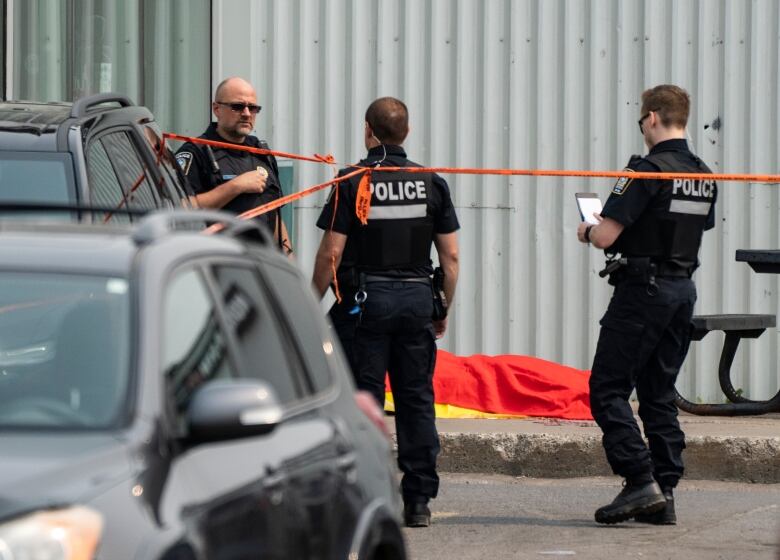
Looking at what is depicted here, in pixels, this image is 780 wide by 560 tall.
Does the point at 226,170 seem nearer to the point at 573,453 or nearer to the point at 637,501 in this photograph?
the point at 573,453

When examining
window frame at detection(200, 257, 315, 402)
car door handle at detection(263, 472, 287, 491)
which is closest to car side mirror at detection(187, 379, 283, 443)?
car door handle at detection(263, 472, 287, 491)

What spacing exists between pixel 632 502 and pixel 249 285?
3.99 m

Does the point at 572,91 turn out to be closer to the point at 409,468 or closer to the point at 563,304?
the point at 563,304

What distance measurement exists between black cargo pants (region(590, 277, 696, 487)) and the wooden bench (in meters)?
2.72

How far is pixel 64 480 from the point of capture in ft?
10.2

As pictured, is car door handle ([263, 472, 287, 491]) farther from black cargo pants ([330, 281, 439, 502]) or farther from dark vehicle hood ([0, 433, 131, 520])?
black cargo pants ([330, 281, 439, 502])

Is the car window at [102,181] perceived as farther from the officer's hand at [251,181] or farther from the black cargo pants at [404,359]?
the officer's hand at [251,181]

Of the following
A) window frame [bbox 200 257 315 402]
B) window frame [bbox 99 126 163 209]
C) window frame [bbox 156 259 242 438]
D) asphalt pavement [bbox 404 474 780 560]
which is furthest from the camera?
asphalt pavement [bbox 404 474 780 560]

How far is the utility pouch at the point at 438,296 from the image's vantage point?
808cm

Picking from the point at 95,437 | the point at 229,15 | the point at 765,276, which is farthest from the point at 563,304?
the point at 95,437

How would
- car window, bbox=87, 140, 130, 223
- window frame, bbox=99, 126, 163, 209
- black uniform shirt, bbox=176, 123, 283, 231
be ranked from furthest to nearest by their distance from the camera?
black uniform shirt, bbox=176, 123, 283, 231, window frame, bbox=99, 126, 163, 209, car window, bbox=87, 140, 130, 223

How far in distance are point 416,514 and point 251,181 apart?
6.43 feet

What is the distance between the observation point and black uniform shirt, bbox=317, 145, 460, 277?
25.7 feet

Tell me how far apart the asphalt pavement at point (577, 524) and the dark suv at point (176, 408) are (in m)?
2.15
